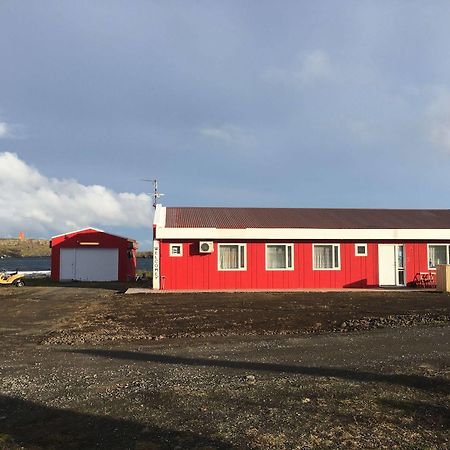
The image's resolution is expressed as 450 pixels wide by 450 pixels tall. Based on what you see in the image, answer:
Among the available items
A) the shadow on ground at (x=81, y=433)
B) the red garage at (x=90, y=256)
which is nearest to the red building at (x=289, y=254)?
the red garage at (x=90, y=256)

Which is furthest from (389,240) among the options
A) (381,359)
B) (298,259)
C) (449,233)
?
(381,359)

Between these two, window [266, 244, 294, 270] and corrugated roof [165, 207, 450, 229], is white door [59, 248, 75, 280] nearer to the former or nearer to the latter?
corrugated roof [165, 207, 450, 229]

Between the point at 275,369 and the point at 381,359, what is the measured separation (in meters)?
1.81

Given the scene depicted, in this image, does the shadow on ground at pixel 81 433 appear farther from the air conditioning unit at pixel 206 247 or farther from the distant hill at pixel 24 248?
the distant hill at pixel 24 248

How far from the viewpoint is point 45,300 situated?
18484 mm

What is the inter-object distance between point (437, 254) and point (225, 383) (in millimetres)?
20719

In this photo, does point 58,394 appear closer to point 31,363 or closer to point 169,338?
point 31,363

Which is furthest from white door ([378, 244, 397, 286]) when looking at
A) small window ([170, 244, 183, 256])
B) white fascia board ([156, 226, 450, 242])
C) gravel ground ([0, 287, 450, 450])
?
gravel ground ([0, 287, 450, 450])

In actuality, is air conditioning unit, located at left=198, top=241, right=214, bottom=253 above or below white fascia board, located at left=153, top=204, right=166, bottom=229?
below

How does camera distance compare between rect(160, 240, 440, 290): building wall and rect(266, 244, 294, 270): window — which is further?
rect(266, 244, 294, 270): window

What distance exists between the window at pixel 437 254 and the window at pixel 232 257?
8.97 meters

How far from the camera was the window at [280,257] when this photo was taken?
23531mm

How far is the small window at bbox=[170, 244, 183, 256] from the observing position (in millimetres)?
23031

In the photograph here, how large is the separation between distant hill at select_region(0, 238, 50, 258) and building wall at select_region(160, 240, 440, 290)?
113 m
